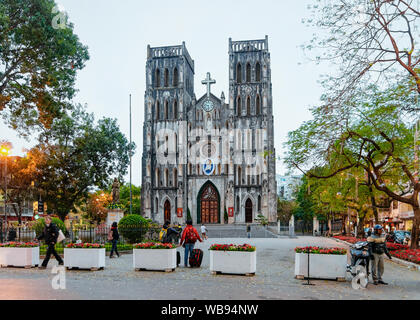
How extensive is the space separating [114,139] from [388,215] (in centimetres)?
3453

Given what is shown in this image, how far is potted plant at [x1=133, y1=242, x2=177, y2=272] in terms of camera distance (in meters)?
12.4

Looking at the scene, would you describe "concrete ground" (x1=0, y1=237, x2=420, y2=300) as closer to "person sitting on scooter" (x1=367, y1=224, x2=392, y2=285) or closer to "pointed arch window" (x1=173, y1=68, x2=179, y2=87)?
"person sitting on scooter" (x1=367, y1=224, x2=392, y2=285)

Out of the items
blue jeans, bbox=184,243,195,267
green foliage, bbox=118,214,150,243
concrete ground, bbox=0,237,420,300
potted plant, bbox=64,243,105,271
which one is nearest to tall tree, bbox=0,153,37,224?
green foliage, bbox=118,214,150,243

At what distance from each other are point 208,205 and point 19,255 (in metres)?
40.0

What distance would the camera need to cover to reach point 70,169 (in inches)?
1471

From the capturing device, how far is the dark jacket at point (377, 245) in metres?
10.8

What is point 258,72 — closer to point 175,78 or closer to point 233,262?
point 175,78

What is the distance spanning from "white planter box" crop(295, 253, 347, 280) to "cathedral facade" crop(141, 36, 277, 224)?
39474 millimetres

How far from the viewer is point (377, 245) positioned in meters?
10.8

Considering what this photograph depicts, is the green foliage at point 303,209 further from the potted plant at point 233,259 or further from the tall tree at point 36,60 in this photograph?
the potted plant at point 233,259
